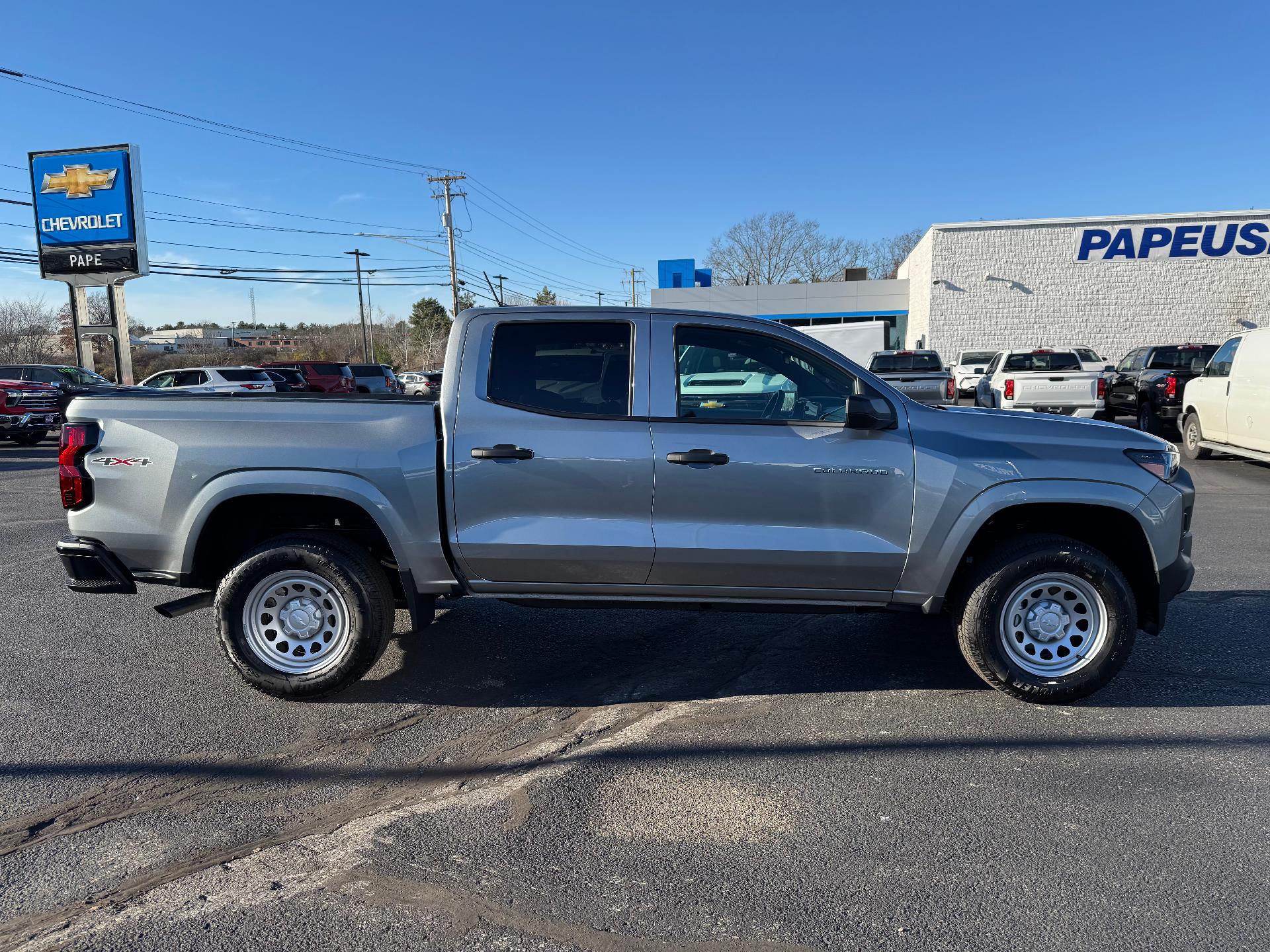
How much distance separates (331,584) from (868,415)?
2.80 meters

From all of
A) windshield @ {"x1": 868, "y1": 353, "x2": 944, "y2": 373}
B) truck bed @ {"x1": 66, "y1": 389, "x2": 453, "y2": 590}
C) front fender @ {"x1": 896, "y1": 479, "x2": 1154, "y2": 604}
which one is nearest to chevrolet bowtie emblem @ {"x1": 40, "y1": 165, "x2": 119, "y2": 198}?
windshield @ {"x1": 868, "y1": 353, "x2": 944, "y2": 373}

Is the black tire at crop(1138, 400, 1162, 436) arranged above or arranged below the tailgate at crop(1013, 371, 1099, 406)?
below

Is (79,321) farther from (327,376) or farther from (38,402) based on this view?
(38,402)

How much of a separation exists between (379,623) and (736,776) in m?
1.96

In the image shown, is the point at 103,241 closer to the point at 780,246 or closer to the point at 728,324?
the point at 728,324

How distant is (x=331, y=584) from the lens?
168 inches

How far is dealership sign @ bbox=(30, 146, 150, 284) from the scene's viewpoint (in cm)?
2584

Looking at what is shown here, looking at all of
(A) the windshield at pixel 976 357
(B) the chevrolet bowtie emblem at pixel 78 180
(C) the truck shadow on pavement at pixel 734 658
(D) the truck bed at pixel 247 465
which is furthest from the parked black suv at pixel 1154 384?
(B) the chevrolet bowtie emblem at pixel 78 180

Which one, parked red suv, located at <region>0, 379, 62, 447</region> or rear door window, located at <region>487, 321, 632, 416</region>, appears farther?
parked red suv, located at <region>0, 379, 62, 447</region>

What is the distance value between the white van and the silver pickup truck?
8.23 metres

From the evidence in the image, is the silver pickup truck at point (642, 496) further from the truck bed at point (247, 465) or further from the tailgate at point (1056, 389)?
the tailgate at point (1056, 389)

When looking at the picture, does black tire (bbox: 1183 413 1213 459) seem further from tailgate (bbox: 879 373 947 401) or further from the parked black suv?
tailgate (bbox: 879 373 947 401)

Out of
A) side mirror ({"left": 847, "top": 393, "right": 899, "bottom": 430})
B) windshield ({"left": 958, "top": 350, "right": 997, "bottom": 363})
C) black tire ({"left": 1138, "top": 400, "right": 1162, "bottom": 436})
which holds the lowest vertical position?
black tire ({"left": 1138, "top": 400, "right": 1162, "bottom": 436})

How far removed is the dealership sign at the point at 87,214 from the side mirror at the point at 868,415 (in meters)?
28.1
